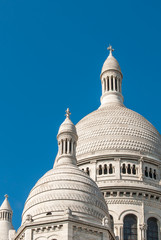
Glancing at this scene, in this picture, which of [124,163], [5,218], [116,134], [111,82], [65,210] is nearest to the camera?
[65,210]

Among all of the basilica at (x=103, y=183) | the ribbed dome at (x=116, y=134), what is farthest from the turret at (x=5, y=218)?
the ribbed dome at (x=116, y=134)

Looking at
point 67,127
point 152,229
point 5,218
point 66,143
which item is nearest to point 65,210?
point 66,143

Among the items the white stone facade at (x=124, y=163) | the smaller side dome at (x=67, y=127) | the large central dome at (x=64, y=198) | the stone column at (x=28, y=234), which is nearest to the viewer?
the stone column at (x=28, y=234)

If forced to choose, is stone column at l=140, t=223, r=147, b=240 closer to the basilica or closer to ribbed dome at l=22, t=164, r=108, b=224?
the basilica

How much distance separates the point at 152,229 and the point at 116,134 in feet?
29.9

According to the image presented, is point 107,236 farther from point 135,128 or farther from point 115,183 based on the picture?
point 135,128

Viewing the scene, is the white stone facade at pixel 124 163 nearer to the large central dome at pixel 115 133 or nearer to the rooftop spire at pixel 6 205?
the large central dome at pixel 115 133

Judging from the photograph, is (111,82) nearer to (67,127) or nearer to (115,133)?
(115,133)

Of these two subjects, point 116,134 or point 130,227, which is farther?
point 116,134

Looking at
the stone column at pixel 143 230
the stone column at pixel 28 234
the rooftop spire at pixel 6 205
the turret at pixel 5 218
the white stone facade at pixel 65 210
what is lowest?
the stone column at pixel 28 234

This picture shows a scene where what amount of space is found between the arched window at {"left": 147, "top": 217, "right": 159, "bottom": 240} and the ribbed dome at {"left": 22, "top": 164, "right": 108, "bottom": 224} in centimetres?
951

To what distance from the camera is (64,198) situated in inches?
1823

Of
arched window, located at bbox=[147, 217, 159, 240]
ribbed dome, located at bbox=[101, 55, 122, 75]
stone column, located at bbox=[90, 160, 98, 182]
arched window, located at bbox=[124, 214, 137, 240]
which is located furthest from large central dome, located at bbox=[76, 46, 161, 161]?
arched window, located at bbox=[147, 217, 159, 240]

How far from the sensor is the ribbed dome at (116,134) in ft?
199
